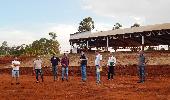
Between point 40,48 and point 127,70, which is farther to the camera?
point 40,48

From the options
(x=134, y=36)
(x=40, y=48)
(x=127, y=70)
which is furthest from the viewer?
(x=40, y=48)

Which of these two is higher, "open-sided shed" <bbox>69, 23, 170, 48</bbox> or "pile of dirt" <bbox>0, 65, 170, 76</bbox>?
"open-sided shed" <bbox>69, 23, 170, 48</bbox>

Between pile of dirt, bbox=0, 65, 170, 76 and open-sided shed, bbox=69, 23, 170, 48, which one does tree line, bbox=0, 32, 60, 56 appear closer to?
open-sided shed, bbox=69, 23, 170, 48

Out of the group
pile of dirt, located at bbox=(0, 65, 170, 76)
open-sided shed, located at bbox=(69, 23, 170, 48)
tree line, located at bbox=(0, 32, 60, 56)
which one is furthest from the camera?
tree line, located at bbox=(0, 32, 60, 56)

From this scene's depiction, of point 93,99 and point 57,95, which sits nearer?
point 93,99

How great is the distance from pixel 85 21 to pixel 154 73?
50.6m

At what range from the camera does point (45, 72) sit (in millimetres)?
37375

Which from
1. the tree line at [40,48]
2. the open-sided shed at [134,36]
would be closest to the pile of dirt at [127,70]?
the open-sided shed at [134,36]

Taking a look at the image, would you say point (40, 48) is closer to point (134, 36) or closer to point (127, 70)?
point (134, 36)

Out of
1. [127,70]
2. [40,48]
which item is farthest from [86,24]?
[127,70]

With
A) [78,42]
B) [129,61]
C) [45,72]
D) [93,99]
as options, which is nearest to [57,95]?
[93,99]

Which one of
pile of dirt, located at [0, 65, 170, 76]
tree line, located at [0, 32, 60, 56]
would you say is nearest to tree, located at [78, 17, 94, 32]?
tree line, located at [0, 32, 60, 56]

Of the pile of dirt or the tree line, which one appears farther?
the tree line

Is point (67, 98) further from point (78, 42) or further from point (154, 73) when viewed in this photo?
point (78, 42)
